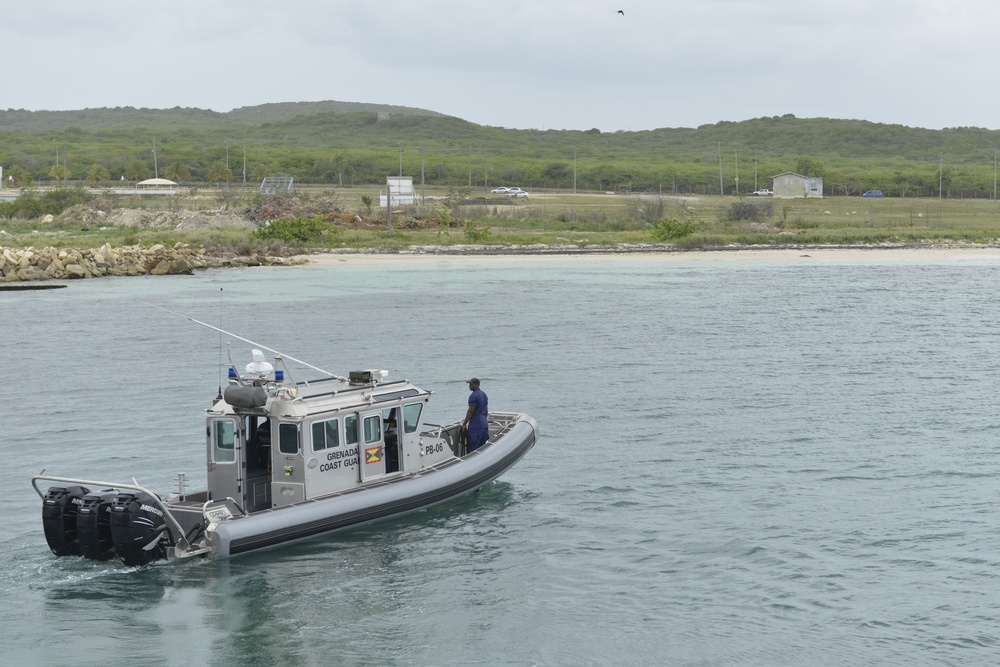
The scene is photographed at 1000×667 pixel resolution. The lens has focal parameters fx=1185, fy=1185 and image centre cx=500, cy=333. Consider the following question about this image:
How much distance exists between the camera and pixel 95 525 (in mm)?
14727

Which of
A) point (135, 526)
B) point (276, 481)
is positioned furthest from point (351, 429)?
point (135, 526)

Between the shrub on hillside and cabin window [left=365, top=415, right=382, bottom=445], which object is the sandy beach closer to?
the shrub on hillside

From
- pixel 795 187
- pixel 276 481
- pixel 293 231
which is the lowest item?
pixel 276 481

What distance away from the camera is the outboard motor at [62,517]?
1483cm

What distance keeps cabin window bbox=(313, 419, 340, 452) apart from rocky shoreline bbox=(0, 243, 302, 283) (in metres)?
42.9

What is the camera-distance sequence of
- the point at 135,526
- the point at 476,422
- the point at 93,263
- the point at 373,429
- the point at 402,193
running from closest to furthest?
the point at 135,526 → the point at 373,429 → the point at 476,422 → the point at 93,263 → the point at 402,193

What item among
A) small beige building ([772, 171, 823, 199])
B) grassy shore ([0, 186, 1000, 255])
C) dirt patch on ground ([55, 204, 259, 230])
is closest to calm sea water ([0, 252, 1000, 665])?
grassy shore ([0, 186, 1000, 255])

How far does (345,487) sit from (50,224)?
2853 inches

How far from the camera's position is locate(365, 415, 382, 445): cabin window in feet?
54.0

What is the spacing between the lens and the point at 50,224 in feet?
269

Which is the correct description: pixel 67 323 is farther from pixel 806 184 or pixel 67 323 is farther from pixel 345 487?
pixel 806 184

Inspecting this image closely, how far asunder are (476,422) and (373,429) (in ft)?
7.48

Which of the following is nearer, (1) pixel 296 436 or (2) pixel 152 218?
(1) pixel 296 436

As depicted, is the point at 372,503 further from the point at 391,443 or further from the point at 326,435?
the point at 326,435
